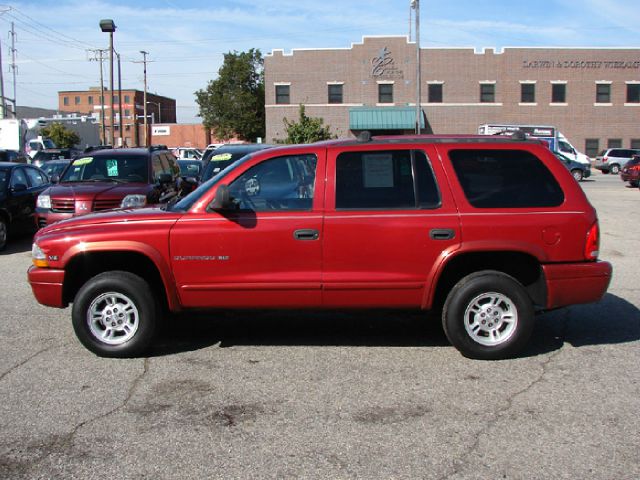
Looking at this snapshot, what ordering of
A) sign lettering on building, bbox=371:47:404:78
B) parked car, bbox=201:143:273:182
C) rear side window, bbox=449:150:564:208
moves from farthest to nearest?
sign lettering on building, bbox=371:47:404:78
parked car, bbox=201:143:273:182
rear side window, bbox=449:150:564:208

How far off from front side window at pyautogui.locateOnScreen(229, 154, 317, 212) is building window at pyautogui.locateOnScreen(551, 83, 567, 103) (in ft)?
158

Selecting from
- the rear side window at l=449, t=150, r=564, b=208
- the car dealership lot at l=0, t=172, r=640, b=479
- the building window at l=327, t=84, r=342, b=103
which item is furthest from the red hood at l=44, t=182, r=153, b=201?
the building window at l=327, t=84, r=342, b=103

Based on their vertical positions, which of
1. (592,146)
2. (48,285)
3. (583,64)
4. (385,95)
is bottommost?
(48,285)

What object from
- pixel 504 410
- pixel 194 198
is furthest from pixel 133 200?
pixel 504 410

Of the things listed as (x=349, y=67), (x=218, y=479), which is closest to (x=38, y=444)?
Result: (x=218, y=479)

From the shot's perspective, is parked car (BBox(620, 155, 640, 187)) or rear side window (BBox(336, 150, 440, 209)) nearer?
rear side window (BBox(336, 150, 440, 209))

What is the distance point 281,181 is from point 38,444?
109 inches

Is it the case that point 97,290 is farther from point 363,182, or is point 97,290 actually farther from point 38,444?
point 363,182

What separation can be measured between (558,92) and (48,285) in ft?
162

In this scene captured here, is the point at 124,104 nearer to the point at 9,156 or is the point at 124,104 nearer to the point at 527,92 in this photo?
the point at 527,92

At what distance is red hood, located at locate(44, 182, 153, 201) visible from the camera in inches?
411

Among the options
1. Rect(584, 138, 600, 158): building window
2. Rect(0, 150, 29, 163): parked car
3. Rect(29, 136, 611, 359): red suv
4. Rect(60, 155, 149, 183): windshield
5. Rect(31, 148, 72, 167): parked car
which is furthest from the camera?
Rect(584, 138, 600, 158): building window

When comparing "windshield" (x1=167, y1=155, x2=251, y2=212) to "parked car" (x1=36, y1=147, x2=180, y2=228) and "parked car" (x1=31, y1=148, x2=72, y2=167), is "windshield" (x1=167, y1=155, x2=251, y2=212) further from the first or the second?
"parked car" (x1=31, y1=148, x2=72, y2=167)

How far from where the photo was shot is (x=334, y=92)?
4900 cm
